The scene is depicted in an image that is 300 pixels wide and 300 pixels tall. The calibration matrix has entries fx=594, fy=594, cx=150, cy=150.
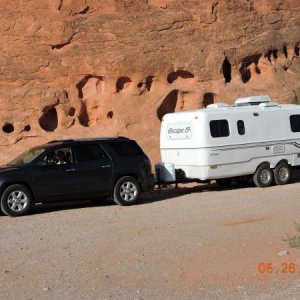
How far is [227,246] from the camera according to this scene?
8562mm

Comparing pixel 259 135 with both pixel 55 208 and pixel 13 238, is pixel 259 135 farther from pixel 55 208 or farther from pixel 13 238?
pixel 13 238

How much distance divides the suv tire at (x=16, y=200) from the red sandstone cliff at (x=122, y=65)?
6.14 m

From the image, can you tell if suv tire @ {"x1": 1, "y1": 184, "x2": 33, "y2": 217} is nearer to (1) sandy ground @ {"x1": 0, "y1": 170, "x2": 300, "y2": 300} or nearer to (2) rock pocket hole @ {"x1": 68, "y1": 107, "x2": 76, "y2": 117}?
(1) sandy ground @ {"x1": 0, "y1": 170, "x2": 300, "y2": 300}

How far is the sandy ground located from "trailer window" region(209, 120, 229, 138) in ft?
8.71

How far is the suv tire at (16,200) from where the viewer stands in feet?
40.3

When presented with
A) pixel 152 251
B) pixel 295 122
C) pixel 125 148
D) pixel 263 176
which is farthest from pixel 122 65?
pixel 152 251

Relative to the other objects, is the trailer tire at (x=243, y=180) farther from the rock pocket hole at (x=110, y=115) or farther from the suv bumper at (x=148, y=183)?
the rock pocket hole at (x=110, y=115)

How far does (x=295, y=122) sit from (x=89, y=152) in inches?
269

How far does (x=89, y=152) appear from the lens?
534 inches

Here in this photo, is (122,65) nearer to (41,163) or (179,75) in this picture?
(179,75)

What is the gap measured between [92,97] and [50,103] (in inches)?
61.3

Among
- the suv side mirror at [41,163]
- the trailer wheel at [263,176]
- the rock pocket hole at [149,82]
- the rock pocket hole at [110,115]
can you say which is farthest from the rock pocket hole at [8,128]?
the trailer wheel at [263,176]

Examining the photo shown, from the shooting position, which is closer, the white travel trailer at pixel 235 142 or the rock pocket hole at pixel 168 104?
the white travel trailer at pixel 235 142

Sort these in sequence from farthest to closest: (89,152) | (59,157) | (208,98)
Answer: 1. (208,98)
2. (89,152)
3. (59,157)
